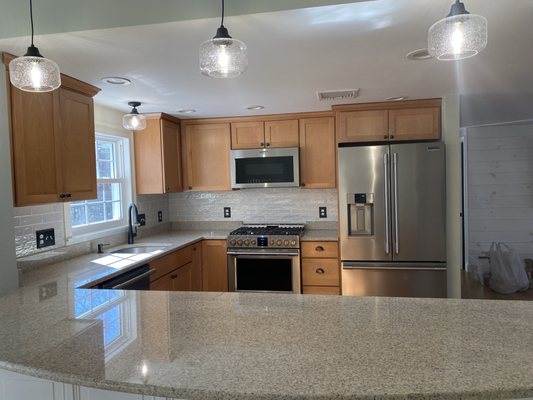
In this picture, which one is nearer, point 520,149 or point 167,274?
point 167,274

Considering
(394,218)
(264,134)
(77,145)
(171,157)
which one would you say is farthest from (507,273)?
(77,145)

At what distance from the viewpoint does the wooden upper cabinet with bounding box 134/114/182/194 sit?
146 inches

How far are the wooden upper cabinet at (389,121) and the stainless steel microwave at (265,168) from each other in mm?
597

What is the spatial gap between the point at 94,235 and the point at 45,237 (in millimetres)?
532

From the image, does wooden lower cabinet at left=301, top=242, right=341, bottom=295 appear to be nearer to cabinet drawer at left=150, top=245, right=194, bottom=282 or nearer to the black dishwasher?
cabinet drawer at left=150, top=245, right=194, bottom=282

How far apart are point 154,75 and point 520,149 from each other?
16.7ft

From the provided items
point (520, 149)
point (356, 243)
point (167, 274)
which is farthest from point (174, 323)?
point (520, 149)

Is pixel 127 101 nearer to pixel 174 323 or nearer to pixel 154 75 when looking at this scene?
pixel 154 75

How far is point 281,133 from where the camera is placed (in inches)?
153

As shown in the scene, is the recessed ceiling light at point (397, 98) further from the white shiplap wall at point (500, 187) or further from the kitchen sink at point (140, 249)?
the white shiplap wall at point (500, 187)

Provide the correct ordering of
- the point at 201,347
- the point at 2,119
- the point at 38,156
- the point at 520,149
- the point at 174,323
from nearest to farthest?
1. the point at 201,347
2. the point at 174,323
3. the point at 2,119
4. the point at 38,156
5. the point at 520,149

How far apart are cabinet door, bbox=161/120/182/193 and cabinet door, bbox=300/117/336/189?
1.35 m

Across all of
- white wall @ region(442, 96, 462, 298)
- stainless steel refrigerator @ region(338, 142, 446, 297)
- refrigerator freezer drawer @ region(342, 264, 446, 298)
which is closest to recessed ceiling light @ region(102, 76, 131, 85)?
stainless steel refrigerator @ region(338, 142, 446, 297)

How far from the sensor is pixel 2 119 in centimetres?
185
